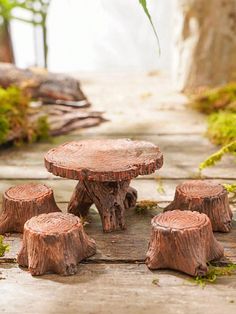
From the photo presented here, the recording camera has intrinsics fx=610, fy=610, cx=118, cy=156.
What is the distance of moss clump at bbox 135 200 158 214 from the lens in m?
3.00

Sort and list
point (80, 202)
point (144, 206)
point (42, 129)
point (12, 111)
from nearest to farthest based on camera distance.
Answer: point (80, 202) < point (144, 206) < point (12, 111) < point (42, 129)

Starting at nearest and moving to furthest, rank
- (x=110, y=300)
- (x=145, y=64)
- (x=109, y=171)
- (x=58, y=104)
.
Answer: (x=110, y=300) < (x=109, y=171) < (x=58, y=104) < (x=145, y=64)

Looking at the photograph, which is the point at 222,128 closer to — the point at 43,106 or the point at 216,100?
the point at 216,100

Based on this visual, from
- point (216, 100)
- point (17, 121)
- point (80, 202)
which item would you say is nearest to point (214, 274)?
point (80, 202)

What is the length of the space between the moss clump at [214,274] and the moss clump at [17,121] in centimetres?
220

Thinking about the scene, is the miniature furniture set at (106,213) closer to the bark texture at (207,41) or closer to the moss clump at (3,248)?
the moss clump at (3,248)

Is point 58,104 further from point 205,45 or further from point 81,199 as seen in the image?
point 81,199

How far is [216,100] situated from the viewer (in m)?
5.17

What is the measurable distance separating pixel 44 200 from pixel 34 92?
2.56 metres

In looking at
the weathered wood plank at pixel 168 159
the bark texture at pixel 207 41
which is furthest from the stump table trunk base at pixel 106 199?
the bark texture at pixel 207 41

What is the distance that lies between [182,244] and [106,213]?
53 cm

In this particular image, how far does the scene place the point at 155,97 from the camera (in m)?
5.94

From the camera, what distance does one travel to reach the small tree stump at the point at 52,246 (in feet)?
7.46

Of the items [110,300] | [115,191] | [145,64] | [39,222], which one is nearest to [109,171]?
[115,191]
